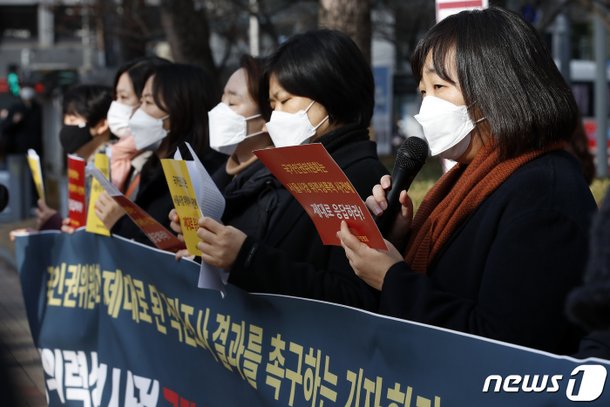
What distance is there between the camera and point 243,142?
4.56 metres

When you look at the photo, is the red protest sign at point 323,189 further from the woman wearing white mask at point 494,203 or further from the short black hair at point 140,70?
the short black hair at point 140,70

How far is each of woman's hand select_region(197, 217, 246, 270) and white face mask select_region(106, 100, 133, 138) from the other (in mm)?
2457

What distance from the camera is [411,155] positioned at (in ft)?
10.2

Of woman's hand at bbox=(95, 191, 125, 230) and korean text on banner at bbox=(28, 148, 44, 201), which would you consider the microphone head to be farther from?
korean text on banner at bbox=(28, 148, 44, 201)

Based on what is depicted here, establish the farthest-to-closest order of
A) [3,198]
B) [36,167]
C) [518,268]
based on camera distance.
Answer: [36,167], [3,198], [518,268]

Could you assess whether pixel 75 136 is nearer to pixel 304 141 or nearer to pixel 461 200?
pixel 304 141

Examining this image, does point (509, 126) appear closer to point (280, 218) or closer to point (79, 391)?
point (280, 218)

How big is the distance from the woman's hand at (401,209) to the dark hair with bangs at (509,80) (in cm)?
32

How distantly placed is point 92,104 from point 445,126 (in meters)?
3.99

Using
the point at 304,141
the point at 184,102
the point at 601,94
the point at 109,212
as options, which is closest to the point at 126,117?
the point at 184,102

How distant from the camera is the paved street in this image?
246 centimetres

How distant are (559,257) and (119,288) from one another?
267 cm

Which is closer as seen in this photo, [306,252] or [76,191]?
[306,252]

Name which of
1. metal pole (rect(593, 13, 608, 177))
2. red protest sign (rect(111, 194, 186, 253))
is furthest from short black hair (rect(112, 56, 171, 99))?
metal pole (rect(593, 13, 608, 177))
